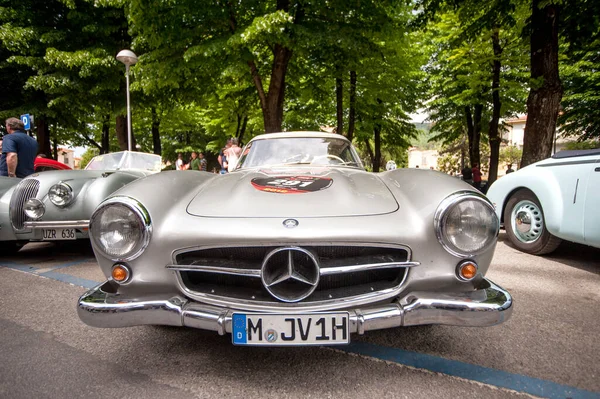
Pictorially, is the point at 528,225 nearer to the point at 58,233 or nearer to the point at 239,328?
the point at 239,328

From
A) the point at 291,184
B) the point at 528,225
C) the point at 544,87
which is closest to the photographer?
the point at 291,184

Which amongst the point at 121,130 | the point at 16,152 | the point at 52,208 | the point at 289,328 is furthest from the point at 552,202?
the point at 121,130

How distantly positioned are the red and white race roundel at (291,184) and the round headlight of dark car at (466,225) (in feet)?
2.46

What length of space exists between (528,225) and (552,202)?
0.58m

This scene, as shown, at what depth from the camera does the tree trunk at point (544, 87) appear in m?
6.30

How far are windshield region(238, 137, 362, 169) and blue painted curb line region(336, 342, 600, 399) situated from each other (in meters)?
1.76

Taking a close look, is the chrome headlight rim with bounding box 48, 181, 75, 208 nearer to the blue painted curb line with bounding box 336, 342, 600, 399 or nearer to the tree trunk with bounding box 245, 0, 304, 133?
the blue painted curb line with bounding box 336, 342, 600, 399

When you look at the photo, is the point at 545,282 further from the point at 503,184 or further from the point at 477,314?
the point at 477,314

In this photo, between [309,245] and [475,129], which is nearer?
[309,245]

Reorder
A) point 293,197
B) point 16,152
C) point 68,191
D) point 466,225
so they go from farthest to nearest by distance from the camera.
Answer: point 16,152 < point 68,191 < point 293,197 < point 466,225

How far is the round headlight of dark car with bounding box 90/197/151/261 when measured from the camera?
1769mm

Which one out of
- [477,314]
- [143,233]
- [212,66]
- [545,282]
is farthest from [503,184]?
[212,66]

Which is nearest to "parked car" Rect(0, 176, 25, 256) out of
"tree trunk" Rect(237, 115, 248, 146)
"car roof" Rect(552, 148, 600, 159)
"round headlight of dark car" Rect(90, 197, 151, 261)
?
"round headlight of dark car" Rect(90, 197, 151, 261)

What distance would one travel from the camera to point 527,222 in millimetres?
4289
